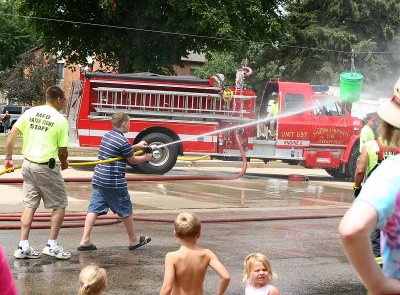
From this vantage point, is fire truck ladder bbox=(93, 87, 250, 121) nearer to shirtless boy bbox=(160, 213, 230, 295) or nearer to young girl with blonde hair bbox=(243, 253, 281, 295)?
shirtless boy bbox=(160, 213, 230, 295)

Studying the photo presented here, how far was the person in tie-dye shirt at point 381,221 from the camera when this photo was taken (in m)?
2.12

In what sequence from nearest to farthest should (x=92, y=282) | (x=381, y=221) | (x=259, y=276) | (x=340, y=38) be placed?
(x=381, y=221) < (x=92, y=282) < (x=259, y=276) < (x=340, y=38)

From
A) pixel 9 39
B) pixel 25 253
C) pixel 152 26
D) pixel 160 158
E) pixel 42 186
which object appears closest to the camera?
pixel 25 253

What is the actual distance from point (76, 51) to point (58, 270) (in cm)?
2968

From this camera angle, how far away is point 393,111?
2.28 meters

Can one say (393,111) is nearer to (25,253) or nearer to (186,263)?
(186,263)

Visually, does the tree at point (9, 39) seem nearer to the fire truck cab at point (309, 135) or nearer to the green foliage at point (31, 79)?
the green foliage at point (31, 79)

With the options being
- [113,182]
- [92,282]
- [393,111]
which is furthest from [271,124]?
[393,111]

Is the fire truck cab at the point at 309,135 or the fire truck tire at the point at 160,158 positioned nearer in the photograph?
the fire truck tire at the point at 160,158

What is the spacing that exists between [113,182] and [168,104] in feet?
36.0

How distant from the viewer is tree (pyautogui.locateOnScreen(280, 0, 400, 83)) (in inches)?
1757

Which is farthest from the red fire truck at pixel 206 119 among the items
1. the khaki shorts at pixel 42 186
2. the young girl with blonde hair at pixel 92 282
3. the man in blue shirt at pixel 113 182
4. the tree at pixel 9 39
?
the tree at pixel 9 39

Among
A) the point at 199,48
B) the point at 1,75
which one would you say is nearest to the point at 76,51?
the point at 199,48

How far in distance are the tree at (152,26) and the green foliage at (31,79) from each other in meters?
20.2
